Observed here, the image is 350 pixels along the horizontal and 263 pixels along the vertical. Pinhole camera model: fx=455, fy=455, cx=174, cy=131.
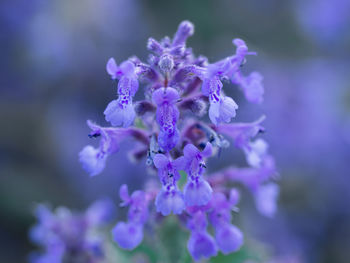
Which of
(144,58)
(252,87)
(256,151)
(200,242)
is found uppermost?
(144,58)

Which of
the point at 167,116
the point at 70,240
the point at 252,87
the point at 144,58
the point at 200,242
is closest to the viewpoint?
the point at 167,116

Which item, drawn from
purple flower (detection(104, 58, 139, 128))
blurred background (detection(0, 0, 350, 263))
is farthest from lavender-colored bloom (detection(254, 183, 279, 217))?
blurred background (detection(0, 0, 350, 263))

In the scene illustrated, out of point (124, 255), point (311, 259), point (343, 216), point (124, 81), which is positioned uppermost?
point (343, 216)

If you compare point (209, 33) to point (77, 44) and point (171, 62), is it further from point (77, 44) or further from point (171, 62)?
point (171, 62)

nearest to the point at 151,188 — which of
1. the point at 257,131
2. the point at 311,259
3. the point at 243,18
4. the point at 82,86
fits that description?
the point at 257,131

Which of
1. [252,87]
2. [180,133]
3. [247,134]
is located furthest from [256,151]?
[180,133]

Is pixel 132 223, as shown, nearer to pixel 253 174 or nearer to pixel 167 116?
pixel 167 116

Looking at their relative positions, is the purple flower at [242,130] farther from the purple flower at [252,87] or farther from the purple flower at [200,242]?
the purple flower at [200,242]
